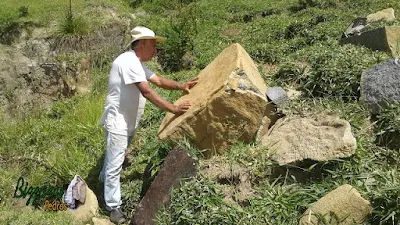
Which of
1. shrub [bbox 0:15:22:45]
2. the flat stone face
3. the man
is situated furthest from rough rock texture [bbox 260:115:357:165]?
shrub [bbox 0:15:22:45]

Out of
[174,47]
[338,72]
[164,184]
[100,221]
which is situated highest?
[338,72]

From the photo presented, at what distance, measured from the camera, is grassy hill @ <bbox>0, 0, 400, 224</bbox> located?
12.1 feet

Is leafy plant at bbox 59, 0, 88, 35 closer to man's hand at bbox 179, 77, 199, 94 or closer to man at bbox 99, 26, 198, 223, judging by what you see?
man's hand at bbox 179, 77, 199, 94

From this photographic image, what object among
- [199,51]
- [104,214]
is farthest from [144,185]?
[199,51]

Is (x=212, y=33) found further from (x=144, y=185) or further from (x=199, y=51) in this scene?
(x=144, y=185)

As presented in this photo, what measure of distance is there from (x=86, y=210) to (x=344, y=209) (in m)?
2.47

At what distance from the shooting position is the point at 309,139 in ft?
13.2

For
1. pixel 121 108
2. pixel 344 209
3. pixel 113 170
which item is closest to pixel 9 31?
pixel 121 108

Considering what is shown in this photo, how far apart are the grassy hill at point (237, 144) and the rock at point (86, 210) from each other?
0.43ft

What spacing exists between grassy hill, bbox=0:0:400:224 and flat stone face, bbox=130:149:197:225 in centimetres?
11

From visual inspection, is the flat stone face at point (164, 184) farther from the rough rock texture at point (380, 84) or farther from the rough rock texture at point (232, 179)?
the rough rock texture at point (380, 84)

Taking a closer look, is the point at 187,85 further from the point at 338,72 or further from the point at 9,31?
the point at 9,31

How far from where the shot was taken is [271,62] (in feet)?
23.3

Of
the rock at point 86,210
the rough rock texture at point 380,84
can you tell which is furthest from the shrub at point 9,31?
the rough rock texture at point 380,84
